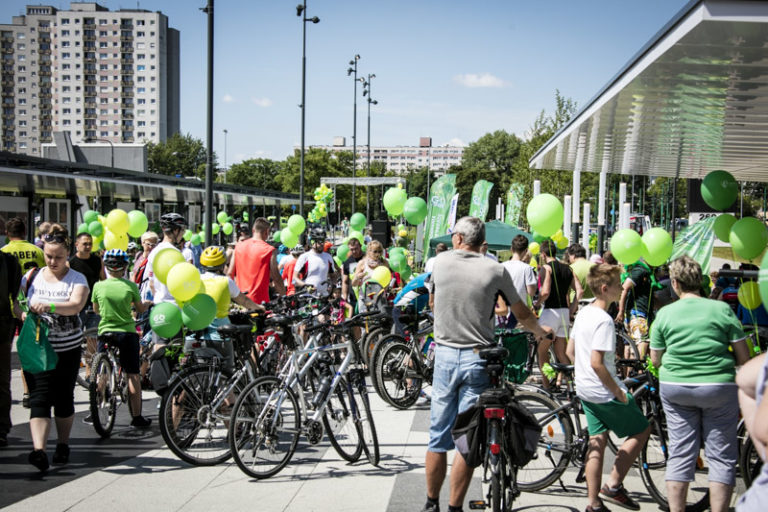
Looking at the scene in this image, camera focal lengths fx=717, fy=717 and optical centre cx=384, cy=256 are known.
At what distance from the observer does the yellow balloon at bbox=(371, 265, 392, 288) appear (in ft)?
32.2

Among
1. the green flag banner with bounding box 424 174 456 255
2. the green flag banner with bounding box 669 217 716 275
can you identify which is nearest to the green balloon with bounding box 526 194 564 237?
the green flag banner with bounding box 669 217 716 275

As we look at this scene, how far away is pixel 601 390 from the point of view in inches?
183

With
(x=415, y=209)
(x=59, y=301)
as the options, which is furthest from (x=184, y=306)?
(x=415, y=209)

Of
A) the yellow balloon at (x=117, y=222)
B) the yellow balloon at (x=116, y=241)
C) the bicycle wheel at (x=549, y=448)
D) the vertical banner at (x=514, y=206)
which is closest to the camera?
the bicycle wheel at (x=549, y=448)

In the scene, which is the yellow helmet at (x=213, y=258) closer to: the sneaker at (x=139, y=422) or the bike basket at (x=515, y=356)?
the sneaker at (x=139, y=422)

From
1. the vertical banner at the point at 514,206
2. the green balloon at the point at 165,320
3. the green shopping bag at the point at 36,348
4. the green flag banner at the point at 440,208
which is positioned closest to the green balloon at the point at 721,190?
the green balloon at the point at 165,320

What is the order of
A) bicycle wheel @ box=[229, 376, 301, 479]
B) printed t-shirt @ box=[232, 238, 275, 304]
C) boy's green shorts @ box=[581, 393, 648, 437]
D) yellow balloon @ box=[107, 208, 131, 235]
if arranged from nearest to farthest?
boy's green shorts @ box=[581, 393, 648, 437] → bicycle wheel @ box=[229, 376, 301, 479] → printed t-shirt @ box=[232, 238, 275, 304] → yellow balloon @ box=[107, 208, 131, 235]

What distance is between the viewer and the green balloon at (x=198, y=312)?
20.4 ft

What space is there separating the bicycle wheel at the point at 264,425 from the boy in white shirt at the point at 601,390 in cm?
223

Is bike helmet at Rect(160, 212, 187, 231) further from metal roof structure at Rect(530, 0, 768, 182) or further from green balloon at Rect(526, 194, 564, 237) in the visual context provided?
metal roof structure at Rect(530, 0, 768, 182)

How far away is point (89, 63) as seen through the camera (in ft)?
504

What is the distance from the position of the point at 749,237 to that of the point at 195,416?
17.4 ft

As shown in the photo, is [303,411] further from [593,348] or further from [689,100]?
[689,100]

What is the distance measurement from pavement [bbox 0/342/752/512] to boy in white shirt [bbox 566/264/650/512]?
0.49 metres
